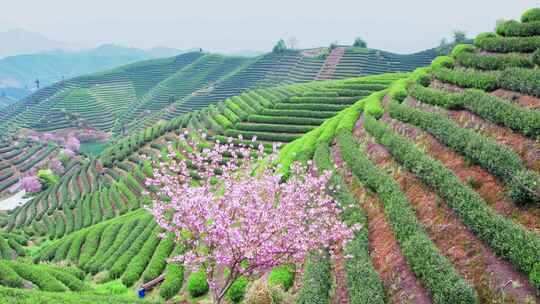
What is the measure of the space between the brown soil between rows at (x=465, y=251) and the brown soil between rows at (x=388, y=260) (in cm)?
145

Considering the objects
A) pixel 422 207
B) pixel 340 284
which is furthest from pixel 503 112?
pixel 340 284

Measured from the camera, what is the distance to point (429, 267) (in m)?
12.7

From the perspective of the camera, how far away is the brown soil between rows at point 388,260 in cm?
1345

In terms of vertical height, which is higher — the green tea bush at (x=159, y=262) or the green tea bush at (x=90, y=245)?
the green tea bush at (x=159, y=262)

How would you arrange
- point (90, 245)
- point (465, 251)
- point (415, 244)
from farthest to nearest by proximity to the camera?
point (90, 245)
point (415, 244)
point (465, 251)

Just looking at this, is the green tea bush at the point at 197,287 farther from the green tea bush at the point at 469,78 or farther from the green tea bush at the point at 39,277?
the green tea bush at the point at 469,78

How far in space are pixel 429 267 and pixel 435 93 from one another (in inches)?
581

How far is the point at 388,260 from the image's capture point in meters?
15.5

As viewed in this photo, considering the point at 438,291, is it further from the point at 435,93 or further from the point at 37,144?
the point at 37,144

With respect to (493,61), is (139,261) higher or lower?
lower

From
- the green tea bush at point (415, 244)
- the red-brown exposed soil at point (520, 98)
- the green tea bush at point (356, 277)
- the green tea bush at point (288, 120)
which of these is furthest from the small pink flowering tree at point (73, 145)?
the red-brown exposed soil at point (520, 98)

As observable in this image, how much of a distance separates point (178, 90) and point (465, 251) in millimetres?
170184

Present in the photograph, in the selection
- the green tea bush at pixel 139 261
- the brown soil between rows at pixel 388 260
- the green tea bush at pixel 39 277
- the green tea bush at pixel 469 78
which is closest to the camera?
the brown soil between rows at pixel 388 260

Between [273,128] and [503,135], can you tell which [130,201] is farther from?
[503,135]
